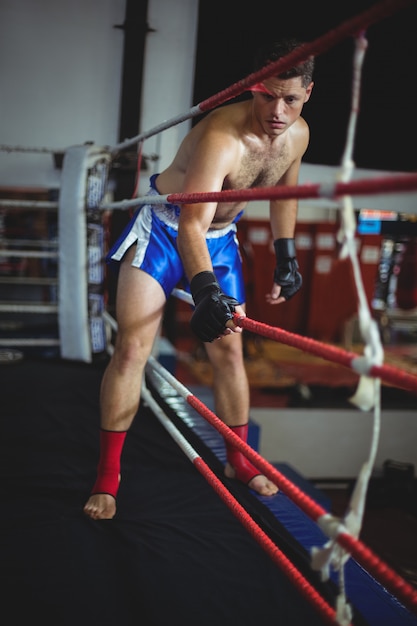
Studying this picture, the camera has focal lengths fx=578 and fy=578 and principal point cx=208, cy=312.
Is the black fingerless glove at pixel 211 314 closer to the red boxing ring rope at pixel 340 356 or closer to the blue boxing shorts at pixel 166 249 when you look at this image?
the red boxing ring rope at pixel 340 356

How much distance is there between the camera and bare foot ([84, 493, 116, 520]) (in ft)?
4.49

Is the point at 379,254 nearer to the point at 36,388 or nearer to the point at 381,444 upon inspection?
the point at 381,444

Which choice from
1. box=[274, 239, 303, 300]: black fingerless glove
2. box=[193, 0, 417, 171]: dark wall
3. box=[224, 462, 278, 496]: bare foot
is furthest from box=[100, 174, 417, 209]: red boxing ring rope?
Result: box=[193, 0, 417, 171]: dark wall

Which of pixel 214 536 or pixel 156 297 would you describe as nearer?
pixel 214 536

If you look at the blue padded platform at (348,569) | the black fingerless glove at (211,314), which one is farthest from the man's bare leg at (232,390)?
the black fingerless glove at (211,314)

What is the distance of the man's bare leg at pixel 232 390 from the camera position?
165cm

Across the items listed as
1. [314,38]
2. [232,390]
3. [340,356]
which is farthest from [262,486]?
[314,38]

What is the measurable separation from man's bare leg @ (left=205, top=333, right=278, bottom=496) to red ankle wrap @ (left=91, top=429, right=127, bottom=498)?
13.0 inches

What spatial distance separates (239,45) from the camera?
11.8ft

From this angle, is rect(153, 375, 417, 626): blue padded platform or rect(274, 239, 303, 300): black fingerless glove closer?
rect(153, 375, 417, 626): blue padded platform

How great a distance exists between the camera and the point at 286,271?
1.64 metres

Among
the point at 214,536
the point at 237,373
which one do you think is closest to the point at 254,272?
the point at 237,373

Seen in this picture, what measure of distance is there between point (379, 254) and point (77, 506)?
573cm

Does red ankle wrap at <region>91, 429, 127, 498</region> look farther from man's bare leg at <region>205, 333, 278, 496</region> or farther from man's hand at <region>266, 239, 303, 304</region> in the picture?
man's hand at <region>266, 239, 303, 304</region>
